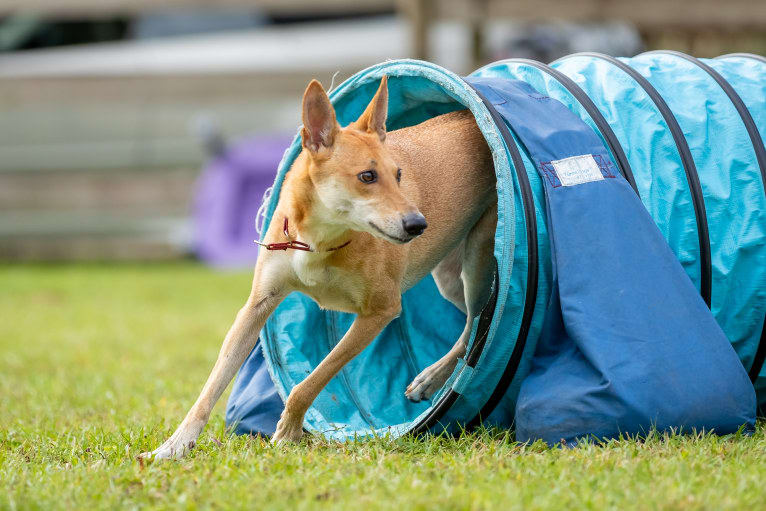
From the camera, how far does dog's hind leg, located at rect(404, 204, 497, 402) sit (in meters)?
4.62

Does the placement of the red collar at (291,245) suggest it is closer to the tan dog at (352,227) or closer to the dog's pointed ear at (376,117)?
the tan dog at (352,227)

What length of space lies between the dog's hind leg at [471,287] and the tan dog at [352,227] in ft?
0.52

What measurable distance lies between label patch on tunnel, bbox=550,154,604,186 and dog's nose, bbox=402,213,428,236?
0.68 m

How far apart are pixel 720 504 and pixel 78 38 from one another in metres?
11.9

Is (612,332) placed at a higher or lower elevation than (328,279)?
lower

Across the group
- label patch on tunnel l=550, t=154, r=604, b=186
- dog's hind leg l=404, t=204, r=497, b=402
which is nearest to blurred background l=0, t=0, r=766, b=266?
dog's hind leg l=404, t=204, r=497, b=402

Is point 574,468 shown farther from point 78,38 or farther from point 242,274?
point 78,38

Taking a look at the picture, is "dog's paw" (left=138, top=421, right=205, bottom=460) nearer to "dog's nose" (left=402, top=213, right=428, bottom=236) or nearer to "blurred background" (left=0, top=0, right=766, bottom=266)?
"dog's nose" (left=402, top=213, right=428, bottom=236)

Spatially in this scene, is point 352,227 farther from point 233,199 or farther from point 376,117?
point 233,199

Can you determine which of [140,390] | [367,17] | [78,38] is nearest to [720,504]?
[140,390]

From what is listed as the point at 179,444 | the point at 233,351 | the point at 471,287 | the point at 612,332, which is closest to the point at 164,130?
the point at 471,287

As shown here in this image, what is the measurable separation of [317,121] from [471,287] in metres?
1.23

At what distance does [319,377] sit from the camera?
398cm

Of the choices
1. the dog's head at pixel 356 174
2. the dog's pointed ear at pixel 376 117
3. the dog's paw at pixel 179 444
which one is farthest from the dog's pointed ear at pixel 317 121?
the dog's paw at pixel 179 444
